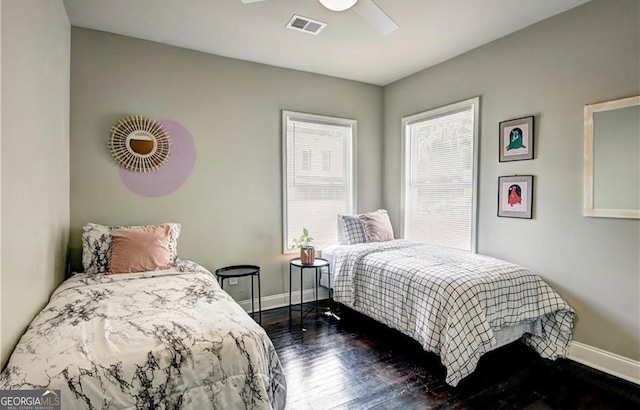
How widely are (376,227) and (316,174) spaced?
98cm

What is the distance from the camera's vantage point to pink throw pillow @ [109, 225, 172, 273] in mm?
2590

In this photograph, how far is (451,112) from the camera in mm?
3652

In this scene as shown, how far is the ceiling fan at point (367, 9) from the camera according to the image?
79.3 inches

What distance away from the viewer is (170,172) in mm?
3246

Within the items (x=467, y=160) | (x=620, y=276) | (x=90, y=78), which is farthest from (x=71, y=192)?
(x=620, y=276)

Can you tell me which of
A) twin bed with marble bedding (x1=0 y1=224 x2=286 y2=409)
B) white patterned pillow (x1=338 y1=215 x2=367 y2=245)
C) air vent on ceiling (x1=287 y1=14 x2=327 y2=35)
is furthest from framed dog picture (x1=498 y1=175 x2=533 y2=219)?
twin bed with marble bedding (x1=0 y1=224 x2=286 y2=409)

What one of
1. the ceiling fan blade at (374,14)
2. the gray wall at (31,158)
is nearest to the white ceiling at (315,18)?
the ceiling fan blade at (374,14)

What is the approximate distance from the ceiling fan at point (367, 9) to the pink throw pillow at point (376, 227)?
210cm

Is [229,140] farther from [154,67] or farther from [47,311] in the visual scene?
[47,311]

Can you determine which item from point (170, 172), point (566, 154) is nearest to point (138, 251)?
point (170, 172)

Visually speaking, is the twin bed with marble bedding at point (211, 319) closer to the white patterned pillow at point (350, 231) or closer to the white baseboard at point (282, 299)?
the white patterned pillow at point (350, 231)

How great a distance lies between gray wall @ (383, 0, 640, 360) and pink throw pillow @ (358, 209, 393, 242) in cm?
103

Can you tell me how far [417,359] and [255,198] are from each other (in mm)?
2249

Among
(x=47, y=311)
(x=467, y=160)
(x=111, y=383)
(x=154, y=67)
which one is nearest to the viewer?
(x=111, y=383)
